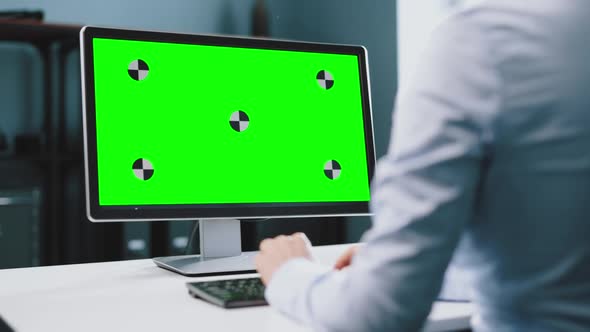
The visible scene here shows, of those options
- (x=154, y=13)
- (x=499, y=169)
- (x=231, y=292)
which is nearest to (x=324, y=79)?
(x=231, y=292)

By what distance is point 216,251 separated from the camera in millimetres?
1353

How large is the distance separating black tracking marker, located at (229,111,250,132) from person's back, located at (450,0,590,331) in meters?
0.73

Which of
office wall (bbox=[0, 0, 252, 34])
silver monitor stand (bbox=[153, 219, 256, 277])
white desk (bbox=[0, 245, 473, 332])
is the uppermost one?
office wall (bbox=[0, 0, 252, 34])

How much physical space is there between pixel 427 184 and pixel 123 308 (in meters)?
0.52

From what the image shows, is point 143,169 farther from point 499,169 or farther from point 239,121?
point 499,169

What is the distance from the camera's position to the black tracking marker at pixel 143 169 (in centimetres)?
123

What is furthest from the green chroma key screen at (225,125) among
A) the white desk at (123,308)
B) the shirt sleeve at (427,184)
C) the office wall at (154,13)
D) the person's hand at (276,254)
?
the office wall at (154,13)

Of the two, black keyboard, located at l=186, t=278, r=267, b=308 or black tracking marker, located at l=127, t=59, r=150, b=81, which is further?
black tracking marker, located at l=127, t=59, r=150, b=81

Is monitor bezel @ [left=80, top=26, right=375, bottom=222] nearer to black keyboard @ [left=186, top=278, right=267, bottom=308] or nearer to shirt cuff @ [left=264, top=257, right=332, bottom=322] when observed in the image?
black keyboard @ [left=186, top=278, right=267, bottom=308]

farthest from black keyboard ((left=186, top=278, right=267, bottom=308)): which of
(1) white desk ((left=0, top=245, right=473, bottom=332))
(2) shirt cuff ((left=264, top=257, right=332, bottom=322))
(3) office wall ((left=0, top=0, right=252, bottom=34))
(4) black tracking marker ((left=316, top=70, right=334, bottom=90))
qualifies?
(3) office wall ((left=0, top=0, right=252, bottom=34))

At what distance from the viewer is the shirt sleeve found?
A: 0.61 metres

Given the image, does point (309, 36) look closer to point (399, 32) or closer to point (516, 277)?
point (399, 32)

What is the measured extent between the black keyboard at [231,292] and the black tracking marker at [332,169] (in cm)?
34

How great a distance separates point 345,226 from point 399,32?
1.01 m
